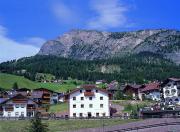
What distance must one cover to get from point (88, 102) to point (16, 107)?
21309 mm

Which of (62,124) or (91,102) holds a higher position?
(91,102)

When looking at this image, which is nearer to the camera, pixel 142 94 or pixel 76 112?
pixel 76 112

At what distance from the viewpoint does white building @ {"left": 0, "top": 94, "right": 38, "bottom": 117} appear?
371 feet

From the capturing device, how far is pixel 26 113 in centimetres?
11438

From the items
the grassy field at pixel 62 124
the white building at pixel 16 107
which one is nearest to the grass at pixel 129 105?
the grassy field at pixel 62 124

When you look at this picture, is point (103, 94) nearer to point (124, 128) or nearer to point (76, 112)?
point (76, 112)

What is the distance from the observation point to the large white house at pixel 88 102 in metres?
104

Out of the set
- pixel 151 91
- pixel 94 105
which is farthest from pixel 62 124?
pixel 151 91

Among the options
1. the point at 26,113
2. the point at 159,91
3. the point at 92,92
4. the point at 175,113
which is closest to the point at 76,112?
the point at 92,92

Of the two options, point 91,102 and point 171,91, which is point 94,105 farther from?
point 171,91

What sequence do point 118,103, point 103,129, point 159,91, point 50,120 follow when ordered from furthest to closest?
point 159,91 → point 118,103 → point 50,120 → point 103,129

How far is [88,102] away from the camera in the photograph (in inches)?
4149

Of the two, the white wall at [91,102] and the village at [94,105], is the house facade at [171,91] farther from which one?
the white wall at [91,102]

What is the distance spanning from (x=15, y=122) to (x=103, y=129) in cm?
2520
